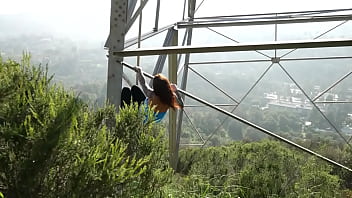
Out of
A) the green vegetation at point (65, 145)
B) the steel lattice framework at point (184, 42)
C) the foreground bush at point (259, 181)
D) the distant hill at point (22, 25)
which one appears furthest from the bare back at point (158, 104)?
the distant hill at point (22, 25)

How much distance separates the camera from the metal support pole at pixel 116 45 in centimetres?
380

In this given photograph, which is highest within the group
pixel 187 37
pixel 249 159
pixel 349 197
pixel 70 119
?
pixel 187 37

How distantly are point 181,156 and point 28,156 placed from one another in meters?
7.41

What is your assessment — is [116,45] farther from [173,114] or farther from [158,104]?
[173,114]

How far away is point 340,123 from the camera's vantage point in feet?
37.6

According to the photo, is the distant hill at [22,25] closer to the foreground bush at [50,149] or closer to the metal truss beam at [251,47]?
the metal truss beam at [251,47]

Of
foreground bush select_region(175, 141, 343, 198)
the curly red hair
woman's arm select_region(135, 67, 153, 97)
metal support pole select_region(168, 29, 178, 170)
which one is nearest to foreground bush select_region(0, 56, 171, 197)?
foreground bush select_region(175, 141, 343, 198)

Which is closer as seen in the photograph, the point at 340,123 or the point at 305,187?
the point at 305,187

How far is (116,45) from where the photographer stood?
3.88 m

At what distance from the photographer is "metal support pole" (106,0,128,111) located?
12.5ft

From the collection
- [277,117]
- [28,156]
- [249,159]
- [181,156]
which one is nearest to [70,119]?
[28,156]

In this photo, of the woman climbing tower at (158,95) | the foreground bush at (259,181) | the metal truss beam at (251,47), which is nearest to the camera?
the foreground bush at (259,181)

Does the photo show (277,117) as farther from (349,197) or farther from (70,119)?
(70,119)

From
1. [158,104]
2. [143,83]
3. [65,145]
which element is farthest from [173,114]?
[65,145]
